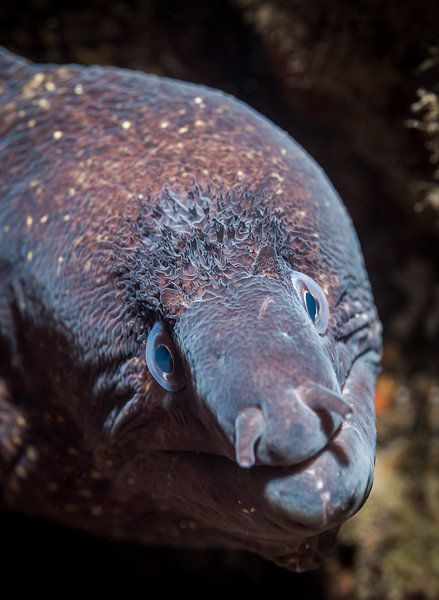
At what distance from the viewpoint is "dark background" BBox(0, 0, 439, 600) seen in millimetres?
3240

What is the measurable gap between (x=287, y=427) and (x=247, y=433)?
3.9 inches

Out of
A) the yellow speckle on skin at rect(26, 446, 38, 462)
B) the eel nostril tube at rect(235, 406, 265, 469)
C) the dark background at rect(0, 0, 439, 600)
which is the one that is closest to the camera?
the eel nostril tube at rect(235, 406, 265, 469)

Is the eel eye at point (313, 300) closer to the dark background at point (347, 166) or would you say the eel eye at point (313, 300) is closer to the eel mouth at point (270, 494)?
the eel mouth at point (270, 494)

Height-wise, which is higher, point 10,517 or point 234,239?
point 234,239

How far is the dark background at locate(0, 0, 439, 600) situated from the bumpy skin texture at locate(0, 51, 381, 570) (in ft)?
3.34

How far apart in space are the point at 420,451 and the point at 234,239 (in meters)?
2.48

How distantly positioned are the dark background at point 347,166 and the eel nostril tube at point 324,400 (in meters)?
2.04

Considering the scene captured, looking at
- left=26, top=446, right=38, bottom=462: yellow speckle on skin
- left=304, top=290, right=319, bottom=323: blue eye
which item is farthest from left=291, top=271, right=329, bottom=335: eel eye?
left=26, top=446, right=38, bottom=462: yellow speckle on skin

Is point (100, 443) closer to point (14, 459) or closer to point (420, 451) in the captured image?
point (14, 459)

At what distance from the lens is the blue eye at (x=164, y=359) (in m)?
1.81

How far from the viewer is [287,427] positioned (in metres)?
1.44

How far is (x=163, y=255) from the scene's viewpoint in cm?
187

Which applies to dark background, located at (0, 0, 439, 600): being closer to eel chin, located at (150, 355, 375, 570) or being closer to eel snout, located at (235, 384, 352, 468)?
eel chin, located at (150, 355, 375, 570)

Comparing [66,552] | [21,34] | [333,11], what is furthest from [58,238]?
[66,552]
